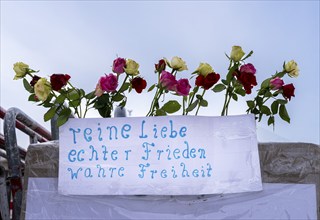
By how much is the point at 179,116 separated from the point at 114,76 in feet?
1.01

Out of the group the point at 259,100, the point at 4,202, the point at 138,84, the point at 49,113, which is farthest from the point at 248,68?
the point at 4,202

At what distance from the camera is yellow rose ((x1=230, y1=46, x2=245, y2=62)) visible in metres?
2.16

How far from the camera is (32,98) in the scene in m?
2.15

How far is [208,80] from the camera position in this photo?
6.84 feet

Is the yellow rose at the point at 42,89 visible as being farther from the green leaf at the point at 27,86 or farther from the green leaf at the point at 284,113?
the green leaf at the point at 284,113

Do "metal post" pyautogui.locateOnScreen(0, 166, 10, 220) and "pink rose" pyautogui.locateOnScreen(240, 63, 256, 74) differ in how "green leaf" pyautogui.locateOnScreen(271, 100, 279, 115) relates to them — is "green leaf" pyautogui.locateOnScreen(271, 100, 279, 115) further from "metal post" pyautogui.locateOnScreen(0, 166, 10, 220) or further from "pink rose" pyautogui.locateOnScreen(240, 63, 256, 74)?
A: "metal post" pyautogui.locateOnScreen(0, 166, 10, 220)

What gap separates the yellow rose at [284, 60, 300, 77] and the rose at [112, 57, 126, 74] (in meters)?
0.72

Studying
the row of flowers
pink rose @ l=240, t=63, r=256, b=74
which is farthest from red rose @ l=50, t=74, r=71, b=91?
pink rose @ l=240, t=63, r=256, b=74

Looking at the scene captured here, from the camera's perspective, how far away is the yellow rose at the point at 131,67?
2090mm

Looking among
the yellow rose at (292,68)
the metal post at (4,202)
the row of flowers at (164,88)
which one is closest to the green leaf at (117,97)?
the row of flowers at (164,88)

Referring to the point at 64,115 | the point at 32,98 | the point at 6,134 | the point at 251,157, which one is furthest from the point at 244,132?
the point at 6,134

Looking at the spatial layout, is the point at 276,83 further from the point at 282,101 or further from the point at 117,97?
the point at 117,97

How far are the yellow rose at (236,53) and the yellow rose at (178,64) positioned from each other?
0.21 meters

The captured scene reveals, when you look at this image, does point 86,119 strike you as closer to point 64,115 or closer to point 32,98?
point 64,115
